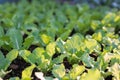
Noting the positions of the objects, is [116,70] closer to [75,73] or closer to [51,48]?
[75,73]

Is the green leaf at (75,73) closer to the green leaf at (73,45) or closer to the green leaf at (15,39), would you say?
the green leaf at (73,45)

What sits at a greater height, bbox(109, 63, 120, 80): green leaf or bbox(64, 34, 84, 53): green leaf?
bbox(64, 34, 84, 53): green leaf

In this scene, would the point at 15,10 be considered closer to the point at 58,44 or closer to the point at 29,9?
the point at 29,9

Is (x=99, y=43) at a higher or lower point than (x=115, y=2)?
lower

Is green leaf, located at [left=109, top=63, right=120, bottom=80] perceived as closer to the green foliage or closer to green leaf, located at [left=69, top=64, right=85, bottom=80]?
the green foliage

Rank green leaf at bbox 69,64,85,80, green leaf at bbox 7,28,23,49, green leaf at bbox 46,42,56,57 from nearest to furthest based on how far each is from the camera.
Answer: green leaf at bbox 69,64,85,80, green leaf at bbox 46,42,56,57, green leaf at bbox 7,28,23,49

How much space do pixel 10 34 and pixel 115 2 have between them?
3369mm

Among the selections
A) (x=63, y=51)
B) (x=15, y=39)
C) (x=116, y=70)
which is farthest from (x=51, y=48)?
(x=116, y=70)

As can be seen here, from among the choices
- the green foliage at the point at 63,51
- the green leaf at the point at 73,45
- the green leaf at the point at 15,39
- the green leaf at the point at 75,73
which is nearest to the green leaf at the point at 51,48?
the green foliage at the point at 63,51

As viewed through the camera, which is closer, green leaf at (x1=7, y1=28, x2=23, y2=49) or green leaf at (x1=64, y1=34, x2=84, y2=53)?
green leaf at (x1=64, y1=34, x2=84, y2=53)

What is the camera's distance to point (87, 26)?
10.1ft

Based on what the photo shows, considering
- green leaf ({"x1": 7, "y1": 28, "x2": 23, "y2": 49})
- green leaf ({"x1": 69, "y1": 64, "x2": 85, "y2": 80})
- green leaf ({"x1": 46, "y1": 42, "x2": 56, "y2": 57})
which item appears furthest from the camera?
green leaf ({"x1": 7, "y1": 28, "x2": 23, "y2": 49})

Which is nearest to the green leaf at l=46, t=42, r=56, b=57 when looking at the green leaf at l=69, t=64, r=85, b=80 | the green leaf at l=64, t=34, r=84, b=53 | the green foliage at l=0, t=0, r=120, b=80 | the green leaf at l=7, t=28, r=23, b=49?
the green foliage at l=0, t=0, r=120, b=80

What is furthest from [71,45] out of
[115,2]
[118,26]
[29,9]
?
[115,2]
